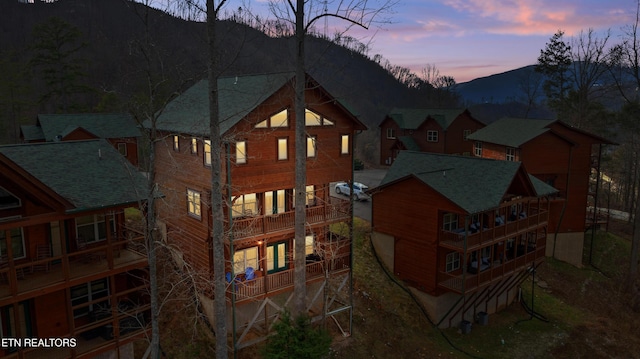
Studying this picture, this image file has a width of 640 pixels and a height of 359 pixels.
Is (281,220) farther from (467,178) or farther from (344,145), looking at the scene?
(467,178)

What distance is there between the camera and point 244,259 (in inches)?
892

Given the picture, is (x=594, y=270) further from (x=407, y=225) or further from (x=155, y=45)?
(x=155, y=45)

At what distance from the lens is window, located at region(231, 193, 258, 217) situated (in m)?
21.8

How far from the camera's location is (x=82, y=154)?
19.0 meters

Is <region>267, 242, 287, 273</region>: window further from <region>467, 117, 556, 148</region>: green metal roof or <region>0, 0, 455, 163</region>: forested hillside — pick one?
<region>0, 0, 455, 163</region>: forested hillside

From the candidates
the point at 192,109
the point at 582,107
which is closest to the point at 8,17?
the point at 192,109

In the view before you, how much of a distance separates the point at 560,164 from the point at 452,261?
54.2ft

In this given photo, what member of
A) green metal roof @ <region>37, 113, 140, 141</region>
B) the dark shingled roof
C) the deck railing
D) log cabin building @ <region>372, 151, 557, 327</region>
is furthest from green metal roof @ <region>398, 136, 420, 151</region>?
the deck railing

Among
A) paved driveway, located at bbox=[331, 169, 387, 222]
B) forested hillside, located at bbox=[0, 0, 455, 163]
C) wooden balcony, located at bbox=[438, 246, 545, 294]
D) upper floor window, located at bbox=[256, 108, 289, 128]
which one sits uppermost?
forested hillside, located at bbox=[0, 0, 455, 163]

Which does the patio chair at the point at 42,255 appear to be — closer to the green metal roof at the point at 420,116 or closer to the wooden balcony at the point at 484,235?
the wooden balcony at the point at 484,235

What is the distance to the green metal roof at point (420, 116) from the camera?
56375 millimetres

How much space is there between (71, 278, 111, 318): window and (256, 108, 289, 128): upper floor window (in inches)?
391

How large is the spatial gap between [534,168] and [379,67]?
130 metres

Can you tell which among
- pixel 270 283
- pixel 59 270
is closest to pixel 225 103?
pixel 270 283
